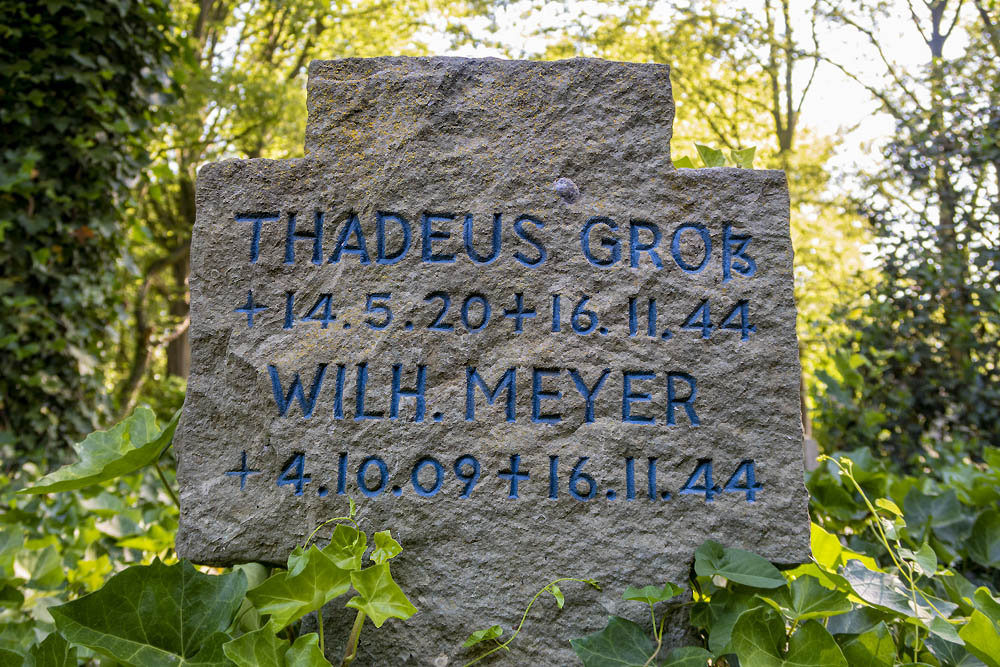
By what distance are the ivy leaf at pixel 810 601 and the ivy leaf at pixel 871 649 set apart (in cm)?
7

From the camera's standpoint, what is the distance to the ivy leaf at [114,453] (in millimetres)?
1812

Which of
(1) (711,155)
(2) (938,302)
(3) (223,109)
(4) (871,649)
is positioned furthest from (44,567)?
(3) (223,109)

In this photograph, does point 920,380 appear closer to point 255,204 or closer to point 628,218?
point 628,218

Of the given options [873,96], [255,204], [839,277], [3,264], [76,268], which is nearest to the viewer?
[255,204]

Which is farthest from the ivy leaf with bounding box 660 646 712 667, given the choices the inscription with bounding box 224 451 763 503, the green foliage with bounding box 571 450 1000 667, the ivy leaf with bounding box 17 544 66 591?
the ivy leaf with bounding box 17 544 66 591

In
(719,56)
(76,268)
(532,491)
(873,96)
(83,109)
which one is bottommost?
(532,491)

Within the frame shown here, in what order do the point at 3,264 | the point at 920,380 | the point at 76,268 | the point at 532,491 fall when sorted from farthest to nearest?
1. the point at 920,380
2. the point at 76,268
3. the point at 3,264
4. the point at 532,491

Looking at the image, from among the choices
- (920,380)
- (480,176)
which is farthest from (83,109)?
(920,380)

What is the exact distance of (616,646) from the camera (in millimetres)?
1664

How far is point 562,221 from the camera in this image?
1.97 m

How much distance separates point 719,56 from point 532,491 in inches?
436

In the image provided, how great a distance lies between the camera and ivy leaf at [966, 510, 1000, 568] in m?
2.11

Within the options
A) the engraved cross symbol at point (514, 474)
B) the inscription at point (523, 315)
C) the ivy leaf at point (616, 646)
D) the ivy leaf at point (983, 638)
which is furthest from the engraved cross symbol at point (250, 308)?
the ivy leaf at point (983, 638)

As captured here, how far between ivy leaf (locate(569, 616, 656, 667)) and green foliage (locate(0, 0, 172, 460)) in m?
3.49
